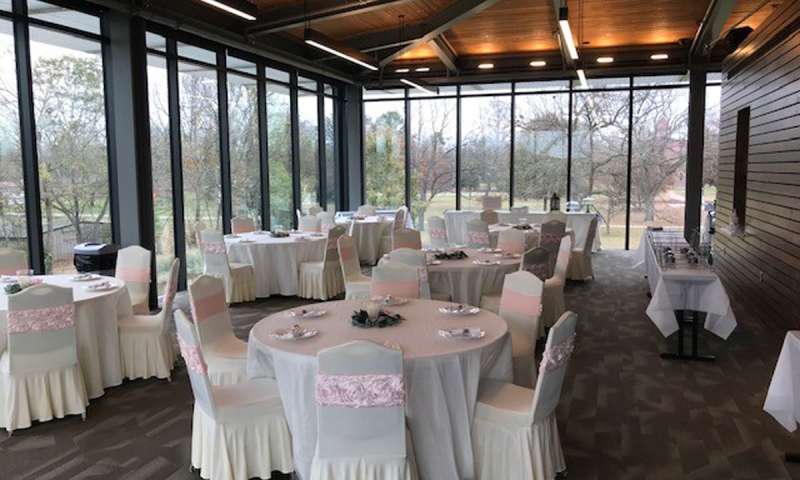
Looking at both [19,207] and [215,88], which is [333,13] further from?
[19,207]

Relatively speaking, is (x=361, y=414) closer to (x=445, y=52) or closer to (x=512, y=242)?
(x=512, y=242)

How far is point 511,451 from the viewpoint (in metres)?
3.47

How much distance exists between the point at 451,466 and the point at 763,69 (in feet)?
22.7

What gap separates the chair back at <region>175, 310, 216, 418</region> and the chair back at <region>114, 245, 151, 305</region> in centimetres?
304

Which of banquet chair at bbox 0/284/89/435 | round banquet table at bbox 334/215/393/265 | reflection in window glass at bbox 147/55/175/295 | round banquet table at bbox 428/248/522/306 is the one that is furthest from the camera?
round banquet table at bbox 334/215/393/265

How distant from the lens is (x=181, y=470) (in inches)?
155

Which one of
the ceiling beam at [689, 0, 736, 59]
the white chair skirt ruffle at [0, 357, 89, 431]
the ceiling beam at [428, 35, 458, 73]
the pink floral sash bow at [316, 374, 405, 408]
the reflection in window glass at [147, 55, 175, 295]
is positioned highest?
the ceiling beam at [428, 35, 458, 73]

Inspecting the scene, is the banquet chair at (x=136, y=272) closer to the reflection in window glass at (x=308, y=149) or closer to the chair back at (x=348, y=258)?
the chair back at (x=348, y=258)

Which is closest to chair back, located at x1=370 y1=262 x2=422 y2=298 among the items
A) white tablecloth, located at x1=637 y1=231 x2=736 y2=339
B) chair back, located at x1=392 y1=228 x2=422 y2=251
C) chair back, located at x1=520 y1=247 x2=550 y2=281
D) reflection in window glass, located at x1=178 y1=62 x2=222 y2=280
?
chair back, located at x1=520 y1=247 x2=550 y2=281

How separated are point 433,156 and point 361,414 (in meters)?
12.4

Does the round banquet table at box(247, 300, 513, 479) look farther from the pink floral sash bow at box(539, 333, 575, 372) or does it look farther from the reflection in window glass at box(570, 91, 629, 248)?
the reflection in window glass at box(570, 91, 629, 248)

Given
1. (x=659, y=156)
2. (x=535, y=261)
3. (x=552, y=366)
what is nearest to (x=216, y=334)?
(x=552, y=366)

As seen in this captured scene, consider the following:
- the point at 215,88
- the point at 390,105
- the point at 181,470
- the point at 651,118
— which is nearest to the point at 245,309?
the point at 215,88

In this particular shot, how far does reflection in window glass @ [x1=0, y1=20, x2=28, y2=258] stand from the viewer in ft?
22.5
